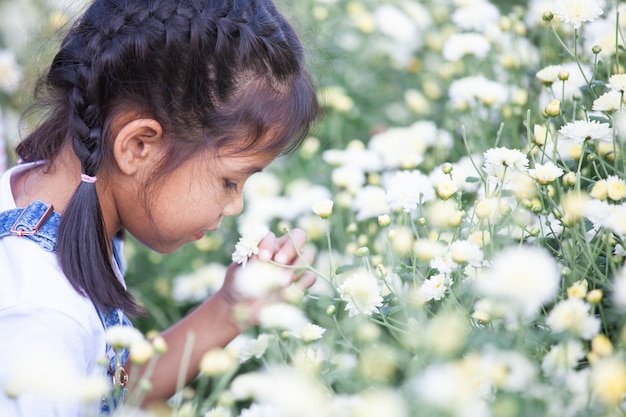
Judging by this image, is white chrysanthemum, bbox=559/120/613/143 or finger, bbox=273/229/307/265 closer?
white chrysanthemum, bbox=559/120/613/143

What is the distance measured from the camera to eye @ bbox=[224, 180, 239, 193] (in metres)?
1.05

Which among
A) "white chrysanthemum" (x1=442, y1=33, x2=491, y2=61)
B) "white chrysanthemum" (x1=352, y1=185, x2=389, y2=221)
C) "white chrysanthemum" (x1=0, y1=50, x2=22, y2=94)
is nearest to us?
"white chrysanthemum" (x1=352, y1=185, x2=389, y2=221)

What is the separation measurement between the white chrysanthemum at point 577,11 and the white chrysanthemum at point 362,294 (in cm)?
47

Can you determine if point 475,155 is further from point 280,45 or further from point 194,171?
point 194,171

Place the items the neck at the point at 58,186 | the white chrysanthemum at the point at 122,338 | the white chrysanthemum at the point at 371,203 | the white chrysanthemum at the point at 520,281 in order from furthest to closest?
1. the white chrysanthemum at the point at 371,203
2. the neck at the point at 58,186
3. the white chrysanthemum at the point at 122,338
4. the white chrysanthemum at the point at 520,281

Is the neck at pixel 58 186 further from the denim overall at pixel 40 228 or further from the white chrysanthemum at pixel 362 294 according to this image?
the white chrysanthemum at pixel 362 294

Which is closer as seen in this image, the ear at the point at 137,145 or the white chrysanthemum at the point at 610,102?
the white chrysanthemum at the point at 610,102

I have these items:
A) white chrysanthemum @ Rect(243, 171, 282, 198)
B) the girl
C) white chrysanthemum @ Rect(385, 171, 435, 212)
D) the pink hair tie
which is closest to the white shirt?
the girl

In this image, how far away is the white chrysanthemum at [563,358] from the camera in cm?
61

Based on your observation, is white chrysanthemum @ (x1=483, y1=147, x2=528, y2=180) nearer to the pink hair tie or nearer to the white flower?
the white flower

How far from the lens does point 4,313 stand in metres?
0.89

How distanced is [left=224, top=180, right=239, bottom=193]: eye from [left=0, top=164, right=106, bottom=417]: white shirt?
25cm

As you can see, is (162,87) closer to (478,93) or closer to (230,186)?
(230,186)

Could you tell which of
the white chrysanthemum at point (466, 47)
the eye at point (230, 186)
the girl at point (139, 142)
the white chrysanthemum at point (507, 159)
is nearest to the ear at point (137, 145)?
the girl at point (139, 142)
